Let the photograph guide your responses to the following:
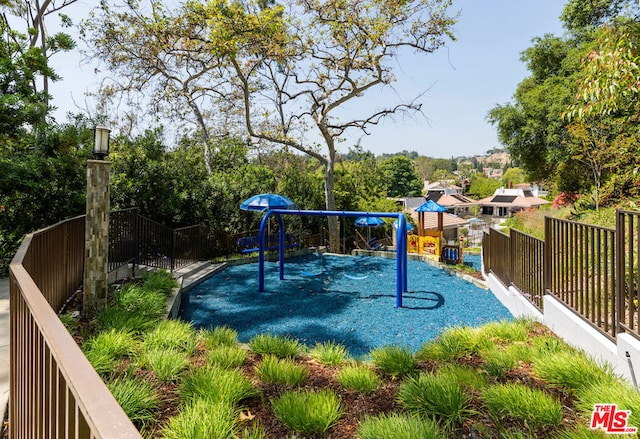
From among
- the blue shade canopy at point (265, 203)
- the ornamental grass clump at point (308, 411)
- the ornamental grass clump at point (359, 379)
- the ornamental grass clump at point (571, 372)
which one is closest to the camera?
the ornamental grass clump at point (308, 411)

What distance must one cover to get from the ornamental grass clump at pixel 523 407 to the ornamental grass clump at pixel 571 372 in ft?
1.30

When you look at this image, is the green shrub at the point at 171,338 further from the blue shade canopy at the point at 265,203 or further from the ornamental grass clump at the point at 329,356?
the blue shade canopy at the point at 265,203

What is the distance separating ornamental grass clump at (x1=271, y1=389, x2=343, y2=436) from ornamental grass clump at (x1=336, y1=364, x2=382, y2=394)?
326 mm

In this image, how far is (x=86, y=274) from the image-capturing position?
16.1 feet

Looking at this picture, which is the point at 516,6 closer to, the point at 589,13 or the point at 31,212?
the point at 589,13

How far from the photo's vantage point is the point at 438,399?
2.76 metres

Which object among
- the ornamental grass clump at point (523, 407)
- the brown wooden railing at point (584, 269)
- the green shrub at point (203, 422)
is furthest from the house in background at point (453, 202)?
the green shrub at point (203, 422)

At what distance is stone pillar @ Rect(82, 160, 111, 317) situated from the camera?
4926 mm

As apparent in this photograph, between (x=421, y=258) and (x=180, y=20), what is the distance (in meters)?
11.3

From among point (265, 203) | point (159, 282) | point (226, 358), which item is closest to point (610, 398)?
point (226, 358)

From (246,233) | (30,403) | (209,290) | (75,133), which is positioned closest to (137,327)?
(30,403)

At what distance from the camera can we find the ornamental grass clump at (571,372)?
3.07 meters

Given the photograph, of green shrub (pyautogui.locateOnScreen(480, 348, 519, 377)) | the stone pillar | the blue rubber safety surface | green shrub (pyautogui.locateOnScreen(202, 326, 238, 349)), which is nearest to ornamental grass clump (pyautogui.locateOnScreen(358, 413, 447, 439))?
green shrub (pyautogui.locateOnScreen(480, 348, 519, 377))

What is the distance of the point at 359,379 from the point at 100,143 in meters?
4.84
